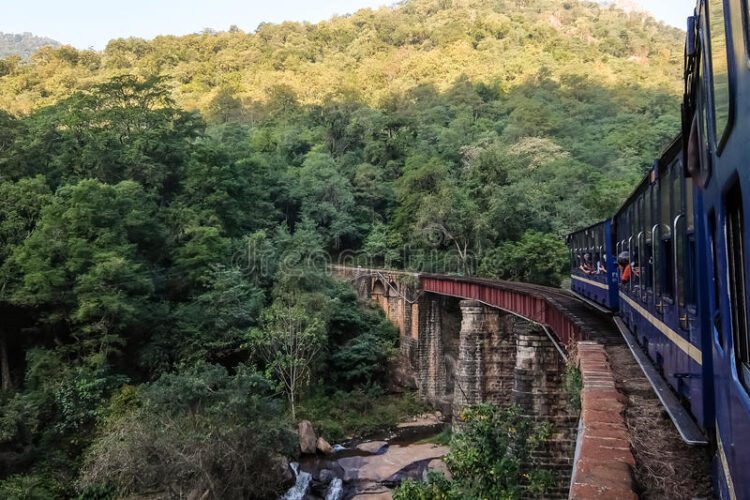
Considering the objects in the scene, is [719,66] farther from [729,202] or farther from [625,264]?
[625,264]

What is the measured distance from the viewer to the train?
2.41 m

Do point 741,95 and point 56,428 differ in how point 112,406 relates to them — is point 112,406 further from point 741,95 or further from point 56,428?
point 741,95

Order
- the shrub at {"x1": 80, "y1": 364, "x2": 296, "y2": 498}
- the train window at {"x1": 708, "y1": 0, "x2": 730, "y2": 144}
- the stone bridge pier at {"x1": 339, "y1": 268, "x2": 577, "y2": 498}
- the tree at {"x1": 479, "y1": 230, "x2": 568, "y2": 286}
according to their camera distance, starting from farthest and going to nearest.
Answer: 1. the tree at {"x1": 479, "y1": 230, "x2": 568, "y2": 286}
2. the shrub at {"x1": 80, "y1": 364, "x2": 296, "y2": 498}
3. the stone bridge pier at {"x1": 339, "y1": 268, "x2": 577, "y2": 498}
4. the train window at {"x1": 708, "y1": 0, "x2": 730, "y2": 144}

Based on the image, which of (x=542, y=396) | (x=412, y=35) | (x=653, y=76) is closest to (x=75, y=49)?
(x=412, y=35)

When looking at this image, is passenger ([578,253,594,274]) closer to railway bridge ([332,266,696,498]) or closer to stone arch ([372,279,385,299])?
railway bridge ([332,266,696,498])

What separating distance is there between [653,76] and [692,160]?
8883cm

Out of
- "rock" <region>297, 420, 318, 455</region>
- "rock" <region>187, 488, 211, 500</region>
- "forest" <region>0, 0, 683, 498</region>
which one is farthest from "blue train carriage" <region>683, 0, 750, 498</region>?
"rock" <region>297, 420, 318, 455</region>

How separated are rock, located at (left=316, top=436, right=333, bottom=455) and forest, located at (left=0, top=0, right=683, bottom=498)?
5.36ft

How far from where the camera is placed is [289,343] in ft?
84.9

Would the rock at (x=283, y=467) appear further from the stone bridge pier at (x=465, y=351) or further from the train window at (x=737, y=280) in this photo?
the train window at (x=737, y=280)

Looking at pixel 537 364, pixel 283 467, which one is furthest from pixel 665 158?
pixel 283 467

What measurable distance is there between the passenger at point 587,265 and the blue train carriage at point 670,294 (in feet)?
22.8

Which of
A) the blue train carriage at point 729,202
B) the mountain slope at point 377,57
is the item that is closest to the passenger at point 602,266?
the blue train carriage at point 729,202

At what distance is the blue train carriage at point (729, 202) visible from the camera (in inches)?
89.0
